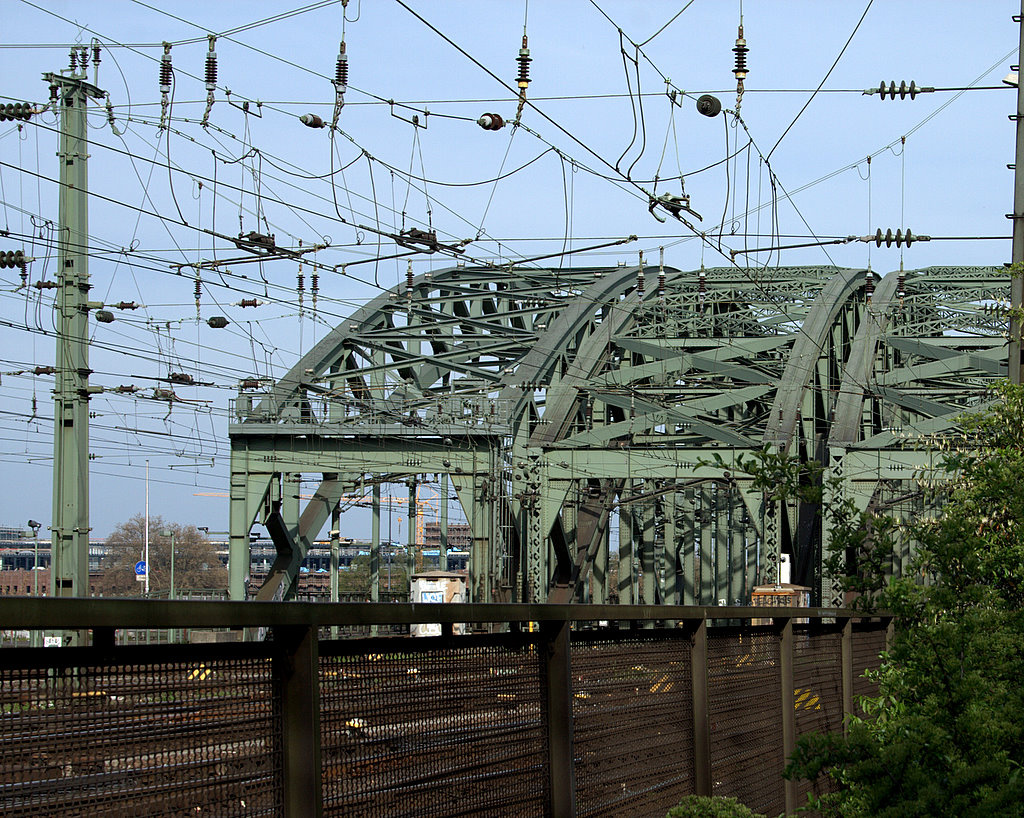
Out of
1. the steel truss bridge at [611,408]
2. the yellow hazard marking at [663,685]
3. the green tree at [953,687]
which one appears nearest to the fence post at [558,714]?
the yellow hazard marking at [663,685]

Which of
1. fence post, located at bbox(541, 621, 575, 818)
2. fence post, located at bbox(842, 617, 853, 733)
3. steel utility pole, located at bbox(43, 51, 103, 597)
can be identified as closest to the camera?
fence post, located at bbox(541, 621, 575, 818)

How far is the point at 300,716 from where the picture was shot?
3.70 meters

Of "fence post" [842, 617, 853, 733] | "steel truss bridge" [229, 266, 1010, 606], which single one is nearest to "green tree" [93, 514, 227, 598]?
"steel truss bridge" [229, 266, 1010, 606]

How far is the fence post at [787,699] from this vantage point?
8.30 metres

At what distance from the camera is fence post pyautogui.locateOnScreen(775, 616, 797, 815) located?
830cm

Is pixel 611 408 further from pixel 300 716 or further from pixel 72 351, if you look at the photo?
pixel 300 716

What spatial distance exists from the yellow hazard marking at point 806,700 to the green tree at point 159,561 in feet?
356

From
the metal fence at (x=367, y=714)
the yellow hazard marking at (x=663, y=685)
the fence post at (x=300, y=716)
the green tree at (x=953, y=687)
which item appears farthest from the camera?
the yellow hazard marking at (x=663, y=685)

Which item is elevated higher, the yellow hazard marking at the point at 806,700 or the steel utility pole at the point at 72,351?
the steel utility pole at the point at 72,351

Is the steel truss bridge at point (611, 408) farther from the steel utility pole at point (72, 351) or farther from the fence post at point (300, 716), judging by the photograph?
the fence post at point (300, 716)

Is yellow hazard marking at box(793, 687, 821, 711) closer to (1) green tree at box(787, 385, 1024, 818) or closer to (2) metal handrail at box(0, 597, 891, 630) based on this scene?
(1) green tree at box(787, 385, 1024, 818)

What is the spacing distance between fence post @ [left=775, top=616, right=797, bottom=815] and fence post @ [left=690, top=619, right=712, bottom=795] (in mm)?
1617

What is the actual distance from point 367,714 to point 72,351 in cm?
1750

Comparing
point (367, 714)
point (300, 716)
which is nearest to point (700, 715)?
point (367, 714)
